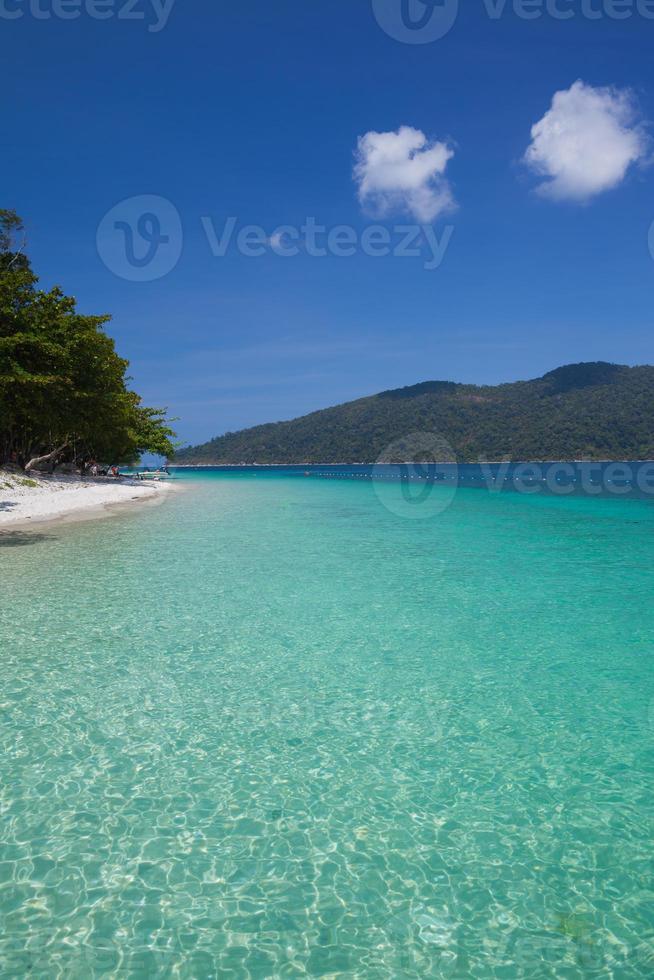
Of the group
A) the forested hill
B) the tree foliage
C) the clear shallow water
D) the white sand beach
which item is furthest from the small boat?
the forested hill

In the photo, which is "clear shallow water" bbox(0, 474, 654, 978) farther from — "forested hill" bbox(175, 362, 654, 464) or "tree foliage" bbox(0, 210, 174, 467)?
"forested hill" bbox(175, 362, 654, 464)

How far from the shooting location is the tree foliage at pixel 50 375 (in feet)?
70.2

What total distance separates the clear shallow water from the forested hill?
461 ft

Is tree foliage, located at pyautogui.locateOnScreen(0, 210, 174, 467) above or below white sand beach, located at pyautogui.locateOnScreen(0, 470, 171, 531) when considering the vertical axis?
above

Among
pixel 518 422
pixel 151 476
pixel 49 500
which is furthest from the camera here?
pixel 518 422

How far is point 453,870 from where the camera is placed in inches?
157

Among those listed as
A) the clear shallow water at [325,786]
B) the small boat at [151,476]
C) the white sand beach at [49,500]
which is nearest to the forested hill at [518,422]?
the small boat at [151,476]

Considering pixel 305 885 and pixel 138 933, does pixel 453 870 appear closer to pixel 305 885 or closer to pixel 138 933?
pixel 305 885

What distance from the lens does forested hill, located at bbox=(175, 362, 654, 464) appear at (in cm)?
13862

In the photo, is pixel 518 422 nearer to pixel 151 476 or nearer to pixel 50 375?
pixel 151 476

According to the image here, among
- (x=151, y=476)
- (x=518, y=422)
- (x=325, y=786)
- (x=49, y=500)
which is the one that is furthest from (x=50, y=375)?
(x=518, y=422)

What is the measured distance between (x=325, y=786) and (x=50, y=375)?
21107mm

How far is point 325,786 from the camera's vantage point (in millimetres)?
5020

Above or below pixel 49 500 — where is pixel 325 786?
below
